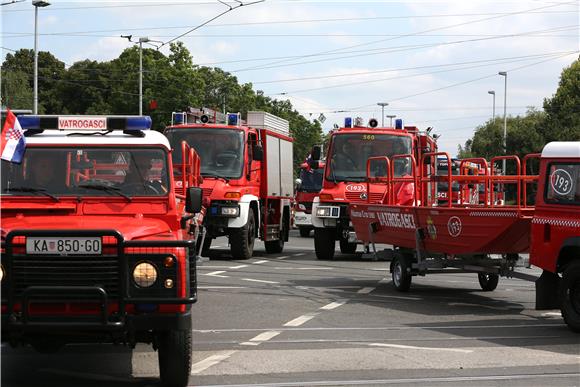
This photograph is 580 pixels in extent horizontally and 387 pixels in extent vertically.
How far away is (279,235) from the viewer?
2381 cm

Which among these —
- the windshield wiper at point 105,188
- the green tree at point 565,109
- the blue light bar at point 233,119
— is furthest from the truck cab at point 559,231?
the green tree at point 565,109

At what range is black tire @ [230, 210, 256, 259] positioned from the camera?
20.6 meters

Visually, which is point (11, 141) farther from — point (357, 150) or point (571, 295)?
point (357, 150)

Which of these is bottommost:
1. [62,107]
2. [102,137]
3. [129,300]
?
[129,300]

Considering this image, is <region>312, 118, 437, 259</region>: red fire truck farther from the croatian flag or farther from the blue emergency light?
the croatian flag

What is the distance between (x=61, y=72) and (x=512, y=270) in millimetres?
76499

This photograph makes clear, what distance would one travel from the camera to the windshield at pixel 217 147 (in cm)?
2045

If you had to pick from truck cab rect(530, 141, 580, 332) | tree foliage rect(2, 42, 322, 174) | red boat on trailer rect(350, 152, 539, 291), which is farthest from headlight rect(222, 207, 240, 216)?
tree foliage rect(2, 42, 322, 174)

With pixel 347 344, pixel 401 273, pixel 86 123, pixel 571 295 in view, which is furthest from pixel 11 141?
pixel 401 273

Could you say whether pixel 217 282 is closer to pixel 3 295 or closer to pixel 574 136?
pixel 3 295

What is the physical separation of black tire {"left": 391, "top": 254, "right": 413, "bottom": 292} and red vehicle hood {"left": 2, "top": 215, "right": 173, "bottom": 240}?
7.03 m

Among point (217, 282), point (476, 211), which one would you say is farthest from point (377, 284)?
point (476, 211)

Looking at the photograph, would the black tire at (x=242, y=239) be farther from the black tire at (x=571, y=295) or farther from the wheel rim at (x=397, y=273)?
the black tire at (x=571, y=295)

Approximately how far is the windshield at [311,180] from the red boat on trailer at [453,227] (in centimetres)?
1514
